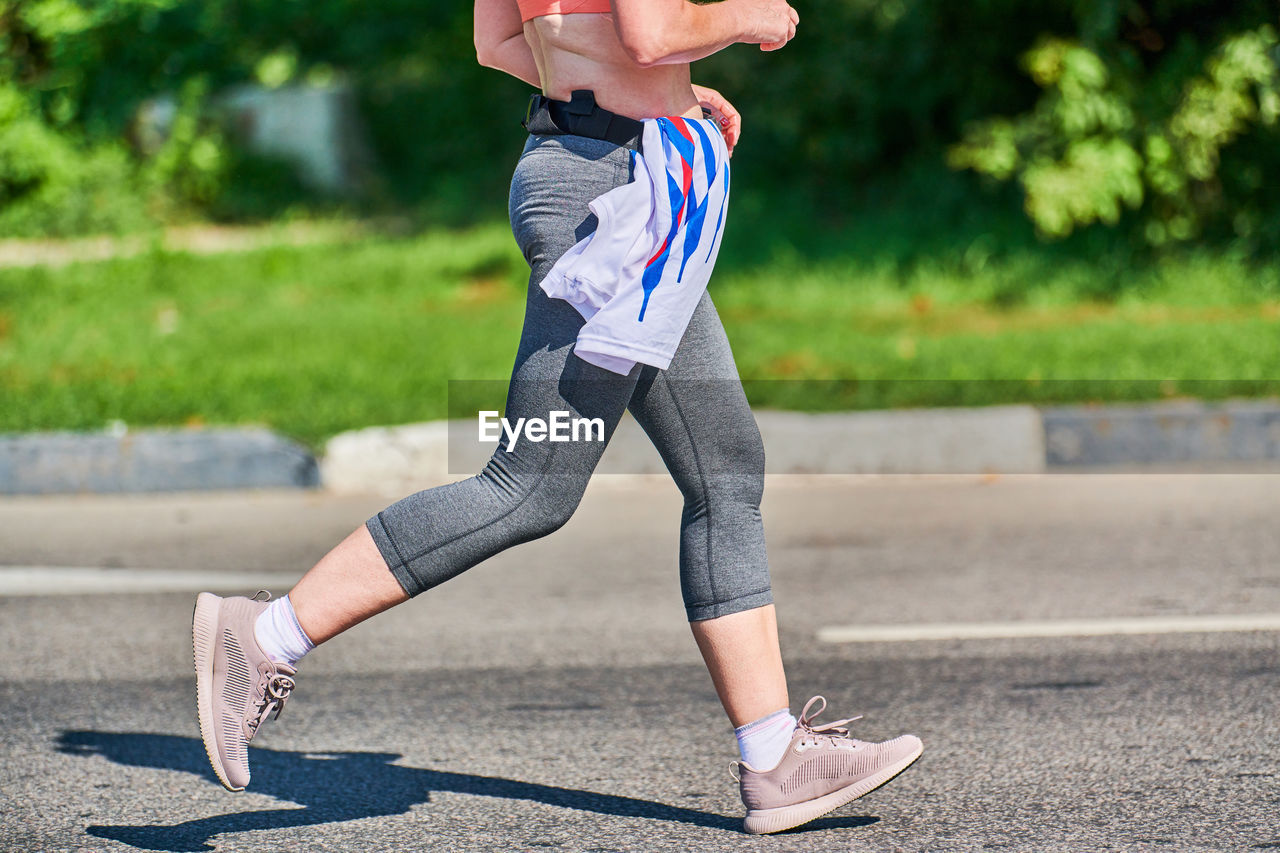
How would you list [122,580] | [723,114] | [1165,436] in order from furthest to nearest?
[1165,436] → [122,580] → [723,114]

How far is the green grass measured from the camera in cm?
666

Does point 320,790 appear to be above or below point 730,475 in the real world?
below

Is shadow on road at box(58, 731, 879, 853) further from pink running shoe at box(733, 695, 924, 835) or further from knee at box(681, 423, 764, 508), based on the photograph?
knee at box(681, 423, 764, 508)

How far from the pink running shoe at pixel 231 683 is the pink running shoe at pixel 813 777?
2.47 feet

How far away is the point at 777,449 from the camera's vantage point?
618cm

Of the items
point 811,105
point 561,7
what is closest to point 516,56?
point 561,7

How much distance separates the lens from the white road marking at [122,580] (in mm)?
4559

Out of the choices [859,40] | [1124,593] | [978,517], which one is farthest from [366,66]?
[1124,593]

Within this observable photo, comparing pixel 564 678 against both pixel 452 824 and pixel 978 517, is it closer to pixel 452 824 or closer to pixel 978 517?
pixel 452 824

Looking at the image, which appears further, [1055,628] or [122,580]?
[122,580]

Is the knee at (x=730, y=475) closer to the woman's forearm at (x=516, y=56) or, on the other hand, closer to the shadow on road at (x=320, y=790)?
the shadow on road at (x=320, y=790)

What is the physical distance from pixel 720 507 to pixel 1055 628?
168cm

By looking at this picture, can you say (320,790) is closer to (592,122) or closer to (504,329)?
(592,122)

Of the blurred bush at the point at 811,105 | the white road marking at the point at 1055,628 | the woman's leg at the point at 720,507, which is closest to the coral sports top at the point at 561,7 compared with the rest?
the woman's leg at the point at 720,507
